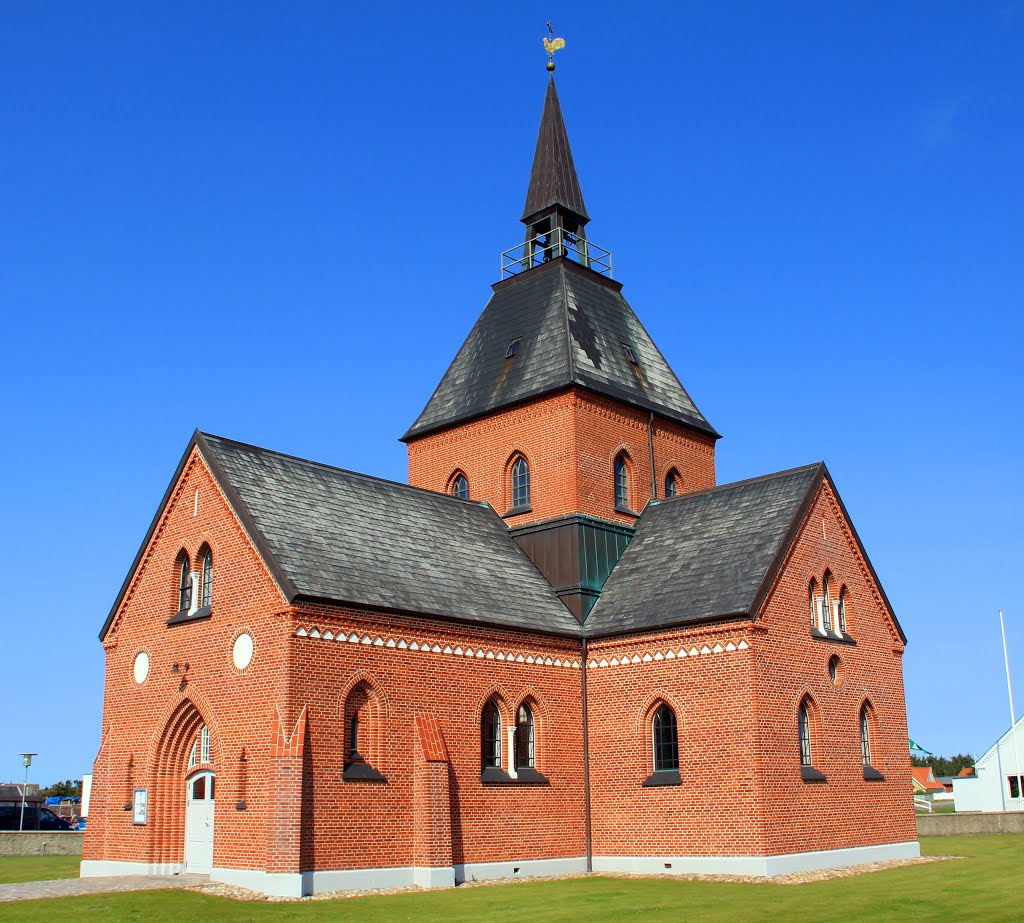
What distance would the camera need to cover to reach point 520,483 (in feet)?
111

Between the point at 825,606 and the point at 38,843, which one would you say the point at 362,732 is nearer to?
the point at 825,606

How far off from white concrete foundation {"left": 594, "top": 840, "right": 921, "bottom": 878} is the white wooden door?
30.2 feet

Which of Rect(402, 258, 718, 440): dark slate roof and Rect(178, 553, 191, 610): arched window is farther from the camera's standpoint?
Rect(402, 258, 718, 440): dark slate roof

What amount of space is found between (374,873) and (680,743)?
7.73m

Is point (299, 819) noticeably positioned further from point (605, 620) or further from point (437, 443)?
point (437, 443)

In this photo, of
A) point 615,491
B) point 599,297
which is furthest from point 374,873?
point 599,297

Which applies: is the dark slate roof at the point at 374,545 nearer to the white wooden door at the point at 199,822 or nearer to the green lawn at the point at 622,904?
the white wooden door at the point at 199,822

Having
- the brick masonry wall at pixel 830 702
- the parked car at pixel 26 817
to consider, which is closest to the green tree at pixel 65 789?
the parked car at pixel 26 817

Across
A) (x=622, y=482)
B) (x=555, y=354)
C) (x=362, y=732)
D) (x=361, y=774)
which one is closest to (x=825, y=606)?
(x=622, y=482)

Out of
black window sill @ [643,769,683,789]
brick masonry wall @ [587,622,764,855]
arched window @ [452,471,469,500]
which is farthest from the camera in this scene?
arched window @ [452,471,469,500]

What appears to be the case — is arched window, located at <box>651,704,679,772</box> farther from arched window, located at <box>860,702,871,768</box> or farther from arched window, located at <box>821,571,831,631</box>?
arched window, located at <box>860,702,871,768</box>

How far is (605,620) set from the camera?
2911 centimetres

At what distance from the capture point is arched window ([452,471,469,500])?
116 ft

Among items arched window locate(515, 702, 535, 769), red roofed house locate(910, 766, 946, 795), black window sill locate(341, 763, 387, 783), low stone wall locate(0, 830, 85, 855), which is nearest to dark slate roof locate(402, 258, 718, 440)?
arched window locate(515, 702, 535, 769)
